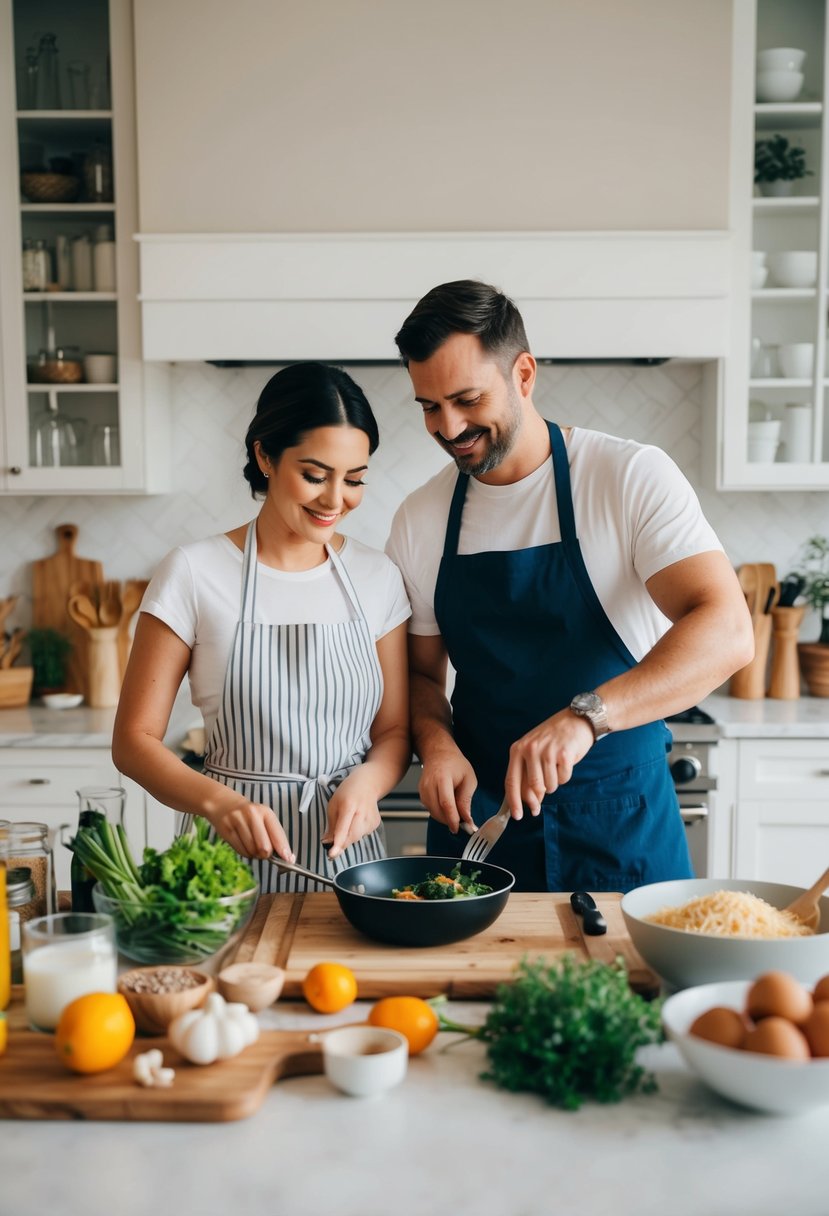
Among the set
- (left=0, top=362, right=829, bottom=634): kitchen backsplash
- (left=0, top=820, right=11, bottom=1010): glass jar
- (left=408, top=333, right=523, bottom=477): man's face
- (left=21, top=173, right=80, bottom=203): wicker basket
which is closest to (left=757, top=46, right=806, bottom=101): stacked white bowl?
(left=0, top=362, right=829, bottom=634): kitchen backsplash

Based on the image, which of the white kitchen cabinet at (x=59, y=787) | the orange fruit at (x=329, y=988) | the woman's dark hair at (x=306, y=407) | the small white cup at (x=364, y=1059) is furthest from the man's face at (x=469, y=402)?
the white kitchen cabinet at (x=59, y=787)

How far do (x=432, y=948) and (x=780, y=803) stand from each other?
200 cm

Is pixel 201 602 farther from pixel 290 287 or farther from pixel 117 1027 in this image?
pixel 290 287

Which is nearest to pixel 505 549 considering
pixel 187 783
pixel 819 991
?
pixel 187 783

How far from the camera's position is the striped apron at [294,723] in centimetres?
201

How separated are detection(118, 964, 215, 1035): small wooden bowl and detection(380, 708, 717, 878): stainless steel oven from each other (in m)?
1.81

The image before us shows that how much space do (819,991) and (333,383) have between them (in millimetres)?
1229

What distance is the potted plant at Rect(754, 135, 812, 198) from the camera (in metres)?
3.45

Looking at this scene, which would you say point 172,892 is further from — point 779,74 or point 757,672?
point 779,74

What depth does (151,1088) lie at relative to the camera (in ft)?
3.94

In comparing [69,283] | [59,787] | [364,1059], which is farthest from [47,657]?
[364,1059]

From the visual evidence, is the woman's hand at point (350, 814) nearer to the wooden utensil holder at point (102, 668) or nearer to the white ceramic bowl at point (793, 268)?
the wooden utensil holder at point (102, 668)

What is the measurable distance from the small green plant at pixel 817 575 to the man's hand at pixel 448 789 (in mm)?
2184

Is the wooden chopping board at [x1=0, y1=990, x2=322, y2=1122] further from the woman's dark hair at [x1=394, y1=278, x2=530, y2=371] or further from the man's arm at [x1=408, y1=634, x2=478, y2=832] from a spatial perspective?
the woman's dark hair at [x1=394, y1=278, x2=530, y2=371]
